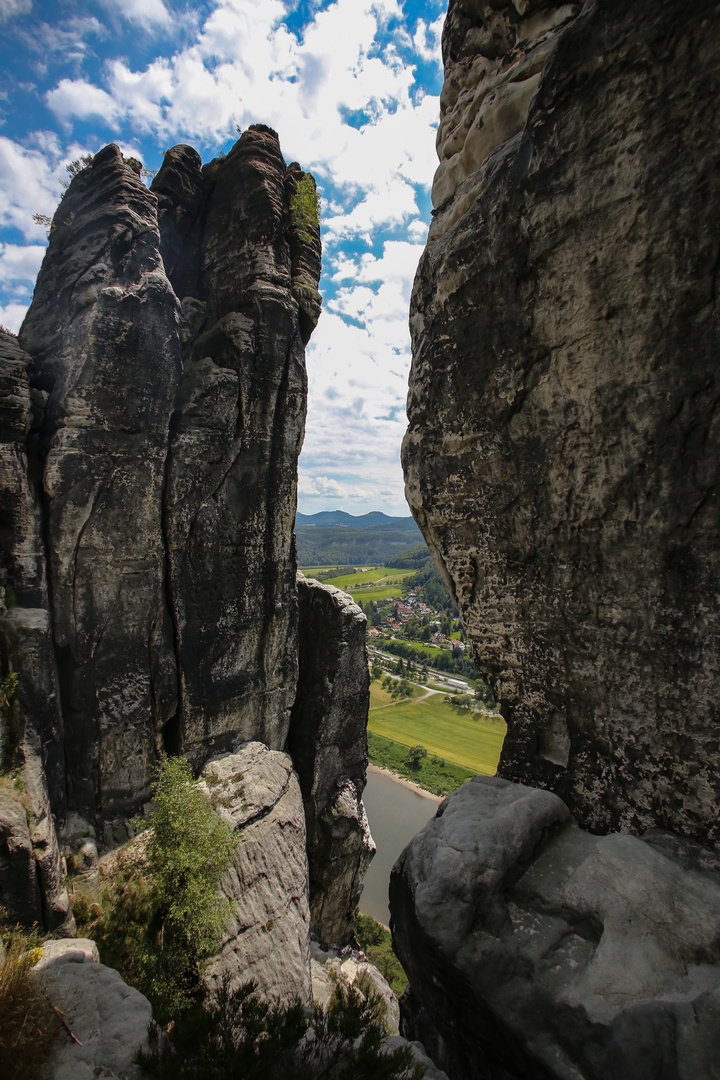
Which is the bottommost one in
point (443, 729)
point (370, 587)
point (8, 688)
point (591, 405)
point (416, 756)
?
point (443, 729)


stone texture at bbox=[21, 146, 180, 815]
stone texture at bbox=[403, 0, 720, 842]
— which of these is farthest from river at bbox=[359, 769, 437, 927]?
stone texture at bbox=[403, 0, 720, 842]

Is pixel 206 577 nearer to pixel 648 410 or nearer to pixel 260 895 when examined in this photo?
pixel 260 895

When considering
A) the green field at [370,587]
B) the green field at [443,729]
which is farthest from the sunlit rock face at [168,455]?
the green field at [370,587]

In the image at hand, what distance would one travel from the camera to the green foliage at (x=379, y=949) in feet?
80.0

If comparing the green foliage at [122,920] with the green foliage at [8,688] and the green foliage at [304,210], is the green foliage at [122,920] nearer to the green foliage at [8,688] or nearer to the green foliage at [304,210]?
the green foliage at [8,688]

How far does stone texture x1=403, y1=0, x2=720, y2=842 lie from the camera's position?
3418mm

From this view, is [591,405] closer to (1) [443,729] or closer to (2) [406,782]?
(2) [406,782]

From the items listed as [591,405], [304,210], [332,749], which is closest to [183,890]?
[332,749]

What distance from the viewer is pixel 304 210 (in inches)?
746

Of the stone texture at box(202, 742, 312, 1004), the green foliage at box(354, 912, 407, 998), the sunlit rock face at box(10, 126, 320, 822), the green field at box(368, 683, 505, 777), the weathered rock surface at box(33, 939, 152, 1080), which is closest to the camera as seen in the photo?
the weathered rock surface at box(33, 939, 152, 1080)

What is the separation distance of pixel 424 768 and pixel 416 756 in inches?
62.3

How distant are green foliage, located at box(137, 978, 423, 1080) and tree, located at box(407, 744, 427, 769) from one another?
50872 mm

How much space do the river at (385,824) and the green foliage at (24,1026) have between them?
1237 inches

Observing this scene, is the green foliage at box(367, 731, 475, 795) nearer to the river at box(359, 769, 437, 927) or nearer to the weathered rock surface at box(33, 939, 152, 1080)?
the river at box(359, 769, 437, 927)
